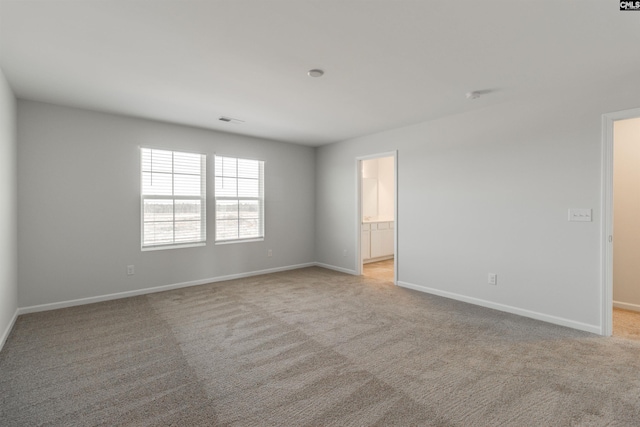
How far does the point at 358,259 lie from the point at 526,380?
11.7 ft

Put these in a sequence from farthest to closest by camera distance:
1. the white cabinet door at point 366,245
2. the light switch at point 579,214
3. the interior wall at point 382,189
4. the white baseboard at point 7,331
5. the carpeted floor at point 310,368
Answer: the interior wall at point 382,189 → the white cabinet door at point 366,245 → the light switch at point 579,214 → the white baseboard at point 7,331 → the carpeted floor at point 310,368

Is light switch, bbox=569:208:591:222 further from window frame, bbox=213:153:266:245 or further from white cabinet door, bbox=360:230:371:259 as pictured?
window frame, bbox=213:153:266:245

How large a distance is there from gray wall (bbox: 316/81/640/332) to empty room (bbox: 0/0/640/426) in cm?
2

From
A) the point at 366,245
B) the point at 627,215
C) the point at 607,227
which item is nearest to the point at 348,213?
the point at 366,245

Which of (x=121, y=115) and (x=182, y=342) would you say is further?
(x=121, y=115)

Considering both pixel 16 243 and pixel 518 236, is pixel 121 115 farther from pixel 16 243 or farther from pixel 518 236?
pixel 518 236

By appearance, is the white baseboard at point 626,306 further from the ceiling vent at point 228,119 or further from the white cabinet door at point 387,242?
the ceiling vent at point 228,119

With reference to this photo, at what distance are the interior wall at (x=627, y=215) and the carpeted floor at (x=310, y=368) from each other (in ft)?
4.36

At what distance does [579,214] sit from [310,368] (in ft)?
10.2

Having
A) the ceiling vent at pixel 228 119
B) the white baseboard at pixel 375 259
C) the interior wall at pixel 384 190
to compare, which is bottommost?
the white baseboard at pixel 375 259

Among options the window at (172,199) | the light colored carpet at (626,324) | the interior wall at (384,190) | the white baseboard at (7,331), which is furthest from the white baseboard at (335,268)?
the white baseboard at (7,331)

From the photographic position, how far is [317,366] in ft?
8.03

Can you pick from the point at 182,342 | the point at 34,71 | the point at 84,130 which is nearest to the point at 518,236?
the point at 182,342

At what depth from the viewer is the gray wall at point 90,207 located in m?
3.69
